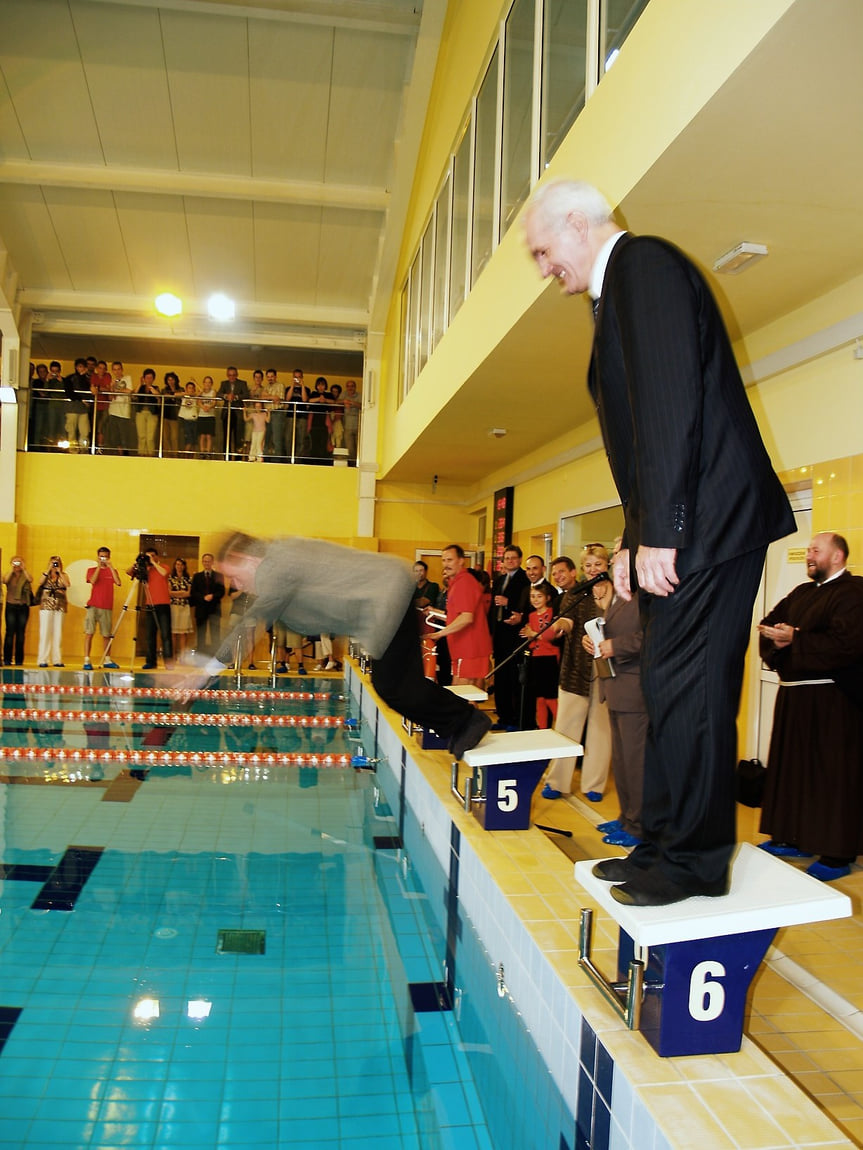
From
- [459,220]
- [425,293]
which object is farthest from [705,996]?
[425,293]

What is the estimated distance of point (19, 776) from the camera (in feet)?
20.7

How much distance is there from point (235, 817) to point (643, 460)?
4384mm

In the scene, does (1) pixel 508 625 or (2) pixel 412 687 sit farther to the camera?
(1) pixel 508 625

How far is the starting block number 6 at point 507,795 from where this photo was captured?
12.8ft

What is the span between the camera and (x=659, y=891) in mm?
1958

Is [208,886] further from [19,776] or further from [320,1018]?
[19,776]

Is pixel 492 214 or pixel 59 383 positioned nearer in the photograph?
pixel 492 214

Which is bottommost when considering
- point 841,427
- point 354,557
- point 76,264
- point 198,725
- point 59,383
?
point 198,725

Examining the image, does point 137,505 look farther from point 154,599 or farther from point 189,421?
point 154,599

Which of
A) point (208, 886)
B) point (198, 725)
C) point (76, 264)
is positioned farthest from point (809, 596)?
point (76, 264)

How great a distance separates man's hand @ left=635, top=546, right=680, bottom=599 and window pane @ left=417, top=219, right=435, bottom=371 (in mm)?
9458

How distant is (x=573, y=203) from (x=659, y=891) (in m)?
1.60

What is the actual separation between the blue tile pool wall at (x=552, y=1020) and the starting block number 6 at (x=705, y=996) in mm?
231

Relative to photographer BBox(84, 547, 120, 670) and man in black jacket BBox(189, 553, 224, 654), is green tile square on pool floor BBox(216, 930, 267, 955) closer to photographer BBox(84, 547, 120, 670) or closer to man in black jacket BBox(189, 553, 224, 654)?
man in black jacket BBox(189, 553, 224, 654)
